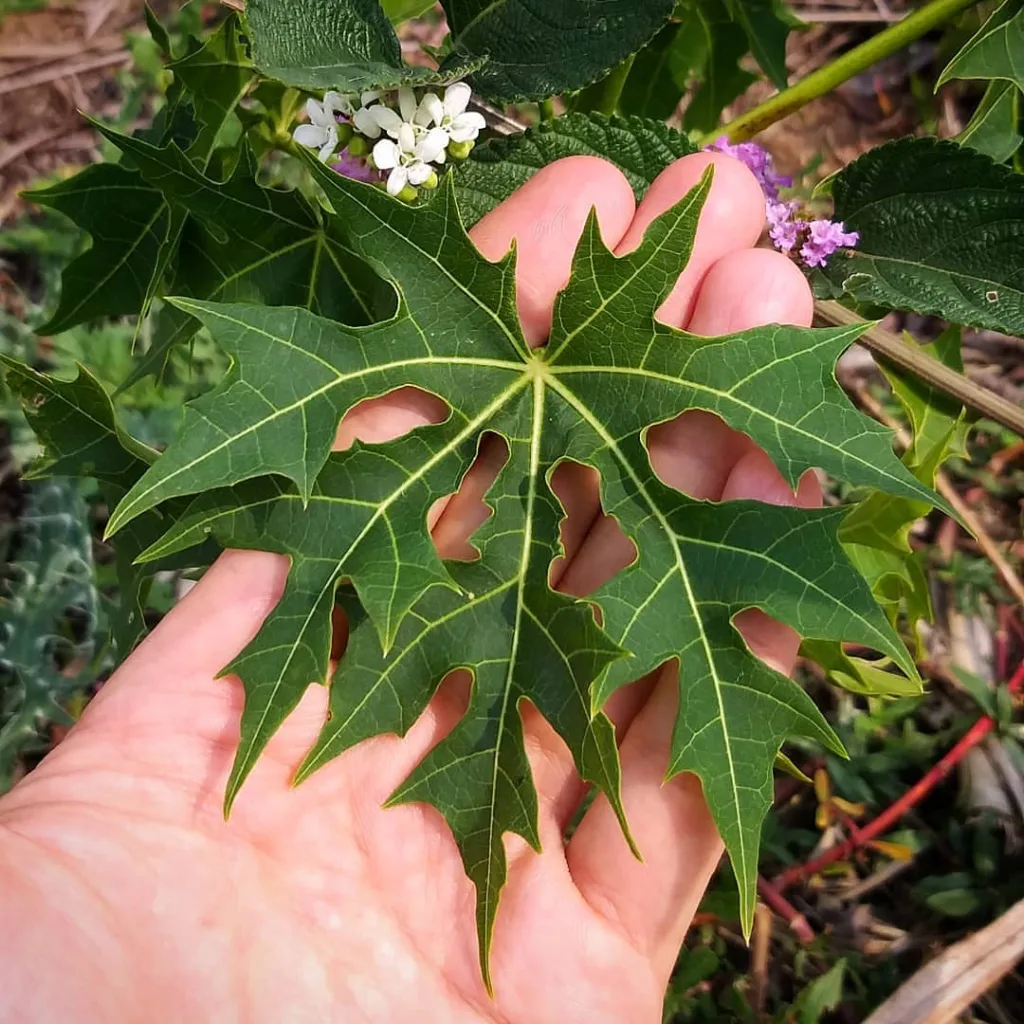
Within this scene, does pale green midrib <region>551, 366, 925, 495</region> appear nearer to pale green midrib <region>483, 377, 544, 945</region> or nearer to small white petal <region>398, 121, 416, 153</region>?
pale green midrib <region>483, 377, 544, 945</region>

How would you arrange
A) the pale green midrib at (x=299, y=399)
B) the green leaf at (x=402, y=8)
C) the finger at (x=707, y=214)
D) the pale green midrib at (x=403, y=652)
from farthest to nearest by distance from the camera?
the green leaf at (x=402, y=8) < the finger at (x=707, y=214) < the pale green midrib at (x=403, y=652) < the pale green midrib at (x=299, y=399)

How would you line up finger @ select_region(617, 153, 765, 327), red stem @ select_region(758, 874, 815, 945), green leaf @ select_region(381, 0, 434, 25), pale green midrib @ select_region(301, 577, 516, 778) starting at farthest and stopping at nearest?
1. red stem @ select_region(758, 874, 815, 945)
2. green leaf @ select_region(381, 0, 434, 25)
3. finger @ select_region(617, 153, 765, 327)
4. pale green midrib @ select_region(301, 577, 516, 778)

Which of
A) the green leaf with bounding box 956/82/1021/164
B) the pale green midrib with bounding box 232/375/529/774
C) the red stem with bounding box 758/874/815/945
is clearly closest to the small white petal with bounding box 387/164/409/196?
the pale green midrib with bounding box 232/375/529/774

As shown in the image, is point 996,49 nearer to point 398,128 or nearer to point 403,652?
point 398,128

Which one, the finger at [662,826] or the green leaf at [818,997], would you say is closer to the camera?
the finger at [662,826]

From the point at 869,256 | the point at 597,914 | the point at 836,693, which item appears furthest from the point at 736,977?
the point at 869,256

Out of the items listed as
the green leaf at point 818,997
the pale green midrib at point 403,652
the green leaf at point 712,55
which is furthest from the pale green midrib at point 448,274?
the green leaf at point 818,997

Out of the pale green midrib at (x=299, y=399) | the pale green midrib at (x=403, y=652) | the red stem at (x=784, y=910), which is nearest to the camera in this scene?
the pale green midrib at (x=299, y=399)

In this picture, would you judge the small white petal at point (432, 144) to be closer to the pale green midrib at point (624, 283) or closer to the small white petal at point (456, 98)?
the small white petal at point (456, 98)
